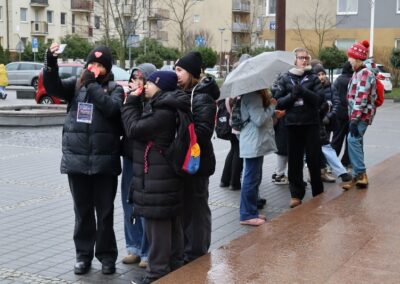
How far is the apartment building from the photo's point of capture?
45625 mm

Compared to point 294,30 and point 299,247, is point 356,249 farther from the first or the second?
point 294,30

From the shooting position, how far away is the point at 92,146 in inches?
217

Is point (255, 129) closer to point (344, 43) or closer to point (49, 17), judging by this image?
point (344, 43)

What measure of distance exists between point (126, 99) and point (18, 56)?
55.9 meters

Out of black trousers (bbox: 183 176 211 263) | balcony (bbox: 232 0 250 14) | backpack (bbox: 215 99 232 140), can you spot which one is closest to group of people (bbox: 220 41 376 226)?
backpack (bbox: 215 99 232 140)

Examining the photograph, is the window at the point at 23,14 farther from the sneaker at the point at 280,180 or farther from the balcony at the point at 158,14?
the sneaker at the point at 280,180

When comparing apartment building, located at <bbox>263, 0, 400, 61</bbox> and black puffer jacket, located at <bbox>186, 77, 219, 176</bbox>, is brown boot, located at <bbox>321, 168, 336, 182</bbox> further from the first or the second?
apartment building, located at <bbox>263, 0, 400, 61</bbox>

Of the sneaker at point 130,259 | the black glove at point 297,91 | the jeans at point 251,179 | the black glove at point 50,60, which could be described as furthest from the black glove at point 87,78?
the black glove at point 297,91

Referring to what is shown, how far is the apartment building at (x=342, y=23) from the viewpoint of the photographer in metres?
45.6

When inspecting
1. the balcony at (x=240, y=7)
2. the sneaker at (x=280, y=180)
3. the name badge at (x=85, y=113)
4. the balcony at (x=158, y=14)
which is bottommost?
the sneaker at (x=280, y=180)

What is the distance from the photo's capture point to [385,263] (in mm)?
5559

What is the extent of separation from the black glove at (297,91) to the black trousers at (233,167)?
56.1 inches

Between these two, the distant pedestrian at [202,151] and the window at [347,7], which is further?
the window at [347,7]

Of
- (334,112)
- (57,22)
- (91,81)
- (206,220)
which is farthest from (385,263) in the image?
(57,22)
